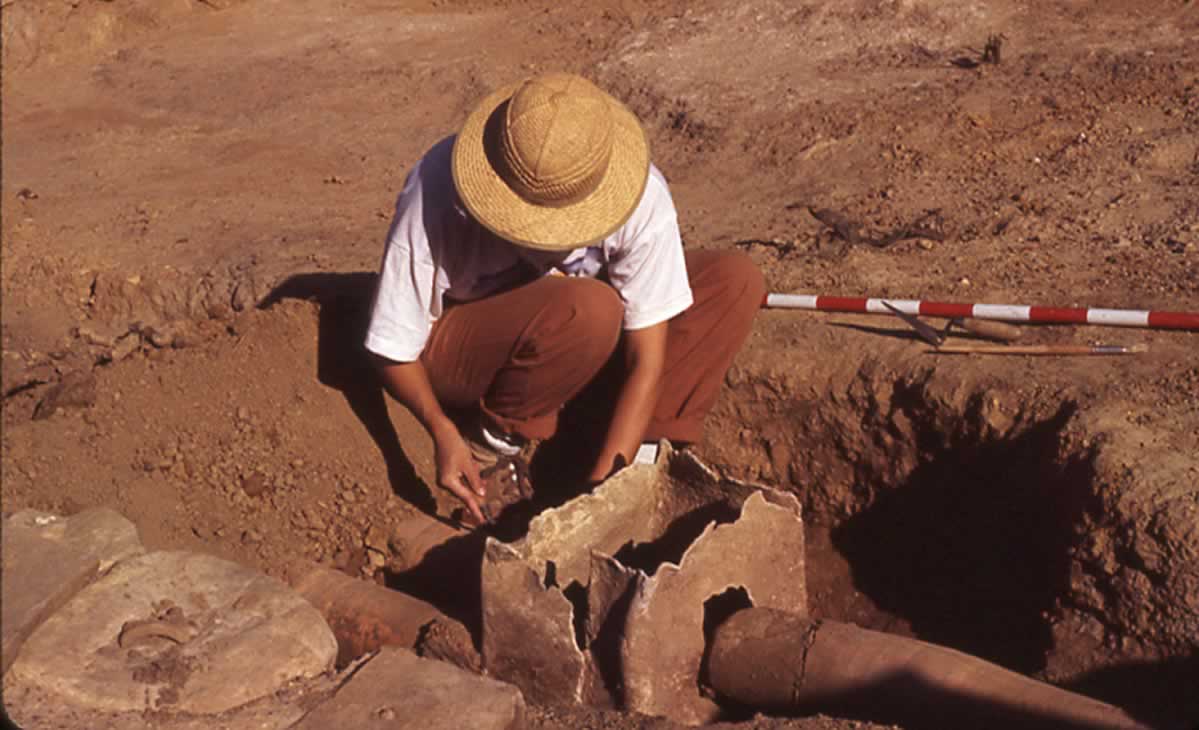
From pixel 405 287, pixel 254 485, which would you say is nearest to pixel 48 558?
pixel 254 485

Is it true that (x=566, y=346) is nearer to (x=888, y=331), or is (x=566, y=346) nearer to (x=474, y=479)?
(x=474, y=479)

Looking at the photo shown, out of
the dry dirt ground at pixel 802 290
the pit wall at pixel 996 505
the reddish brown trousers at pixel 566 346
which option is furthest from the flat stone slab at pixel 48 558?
the pit wall at pixel 996 505

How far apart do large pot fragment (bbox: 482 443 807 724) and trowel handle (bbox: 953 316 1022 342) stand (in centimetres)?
98

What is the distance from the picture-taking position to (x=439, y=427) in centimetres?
339

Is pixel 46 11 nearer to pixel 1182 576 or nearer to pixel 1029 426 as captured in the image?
pixel 1029 426

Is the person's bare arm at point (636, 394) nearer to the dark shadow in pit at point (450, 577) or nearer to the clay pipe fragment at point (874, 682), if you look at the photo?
the dark shadow in pit at point (450, 577)

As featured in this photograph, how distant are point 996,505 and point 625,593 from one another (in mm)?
1199

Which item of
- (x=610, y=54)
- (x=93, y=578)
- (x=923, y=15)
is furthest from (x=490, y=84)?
(x=93, y=578)

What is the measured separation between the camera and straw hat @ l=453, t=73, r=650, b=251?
2.75m

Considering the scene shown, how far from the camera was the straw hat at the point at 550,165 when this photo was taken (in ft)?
9.01

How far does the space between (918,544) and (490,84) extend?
4.52 meters

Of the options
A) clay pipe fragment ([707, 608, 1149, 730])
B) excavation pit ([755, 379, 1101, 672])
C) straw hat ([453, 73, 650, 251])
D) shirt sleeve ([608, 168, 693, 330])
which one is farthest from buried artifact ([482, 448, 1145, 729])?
straw hat ([453, 73, 650, 251])

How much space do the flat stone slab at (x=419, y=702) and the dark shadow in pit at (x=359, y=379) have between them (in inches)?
39.0

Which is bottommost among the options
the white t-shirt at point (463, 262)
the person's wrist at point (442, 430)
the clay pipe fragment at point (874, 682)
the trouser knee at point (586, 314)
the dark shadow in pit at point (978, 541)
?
the dark shadow in pit at point (978, 541)
